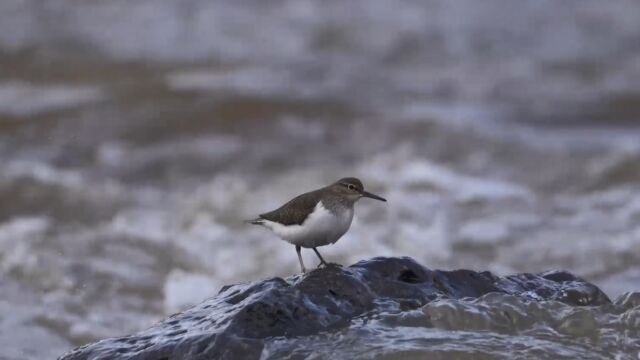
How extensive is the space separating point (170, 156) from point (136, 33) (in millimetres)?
4700

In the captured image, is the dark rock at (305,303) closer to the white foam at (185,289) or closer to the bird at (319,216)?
the bird at (319,216)

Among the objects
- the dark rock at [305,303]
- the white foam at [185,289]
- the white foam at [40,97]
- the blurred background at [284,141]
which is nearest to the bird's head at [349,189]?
the dark rock at [305,303]

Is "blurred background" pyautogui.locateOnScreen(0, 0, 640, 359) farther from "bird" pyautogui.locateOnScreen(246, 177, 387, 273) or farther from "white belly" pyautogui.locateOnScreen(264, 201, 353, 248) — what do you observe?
"white belly" pyautogui.locateOnScreen(264, 201, 353, 248)

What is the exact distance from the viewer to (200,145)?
12.4 m

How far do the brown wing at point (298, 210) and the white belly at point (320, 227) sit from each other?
0.14 feet

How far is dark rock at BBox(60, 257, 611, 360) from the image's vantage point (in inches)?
184

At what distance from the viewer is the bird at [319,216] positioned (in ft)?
18.4

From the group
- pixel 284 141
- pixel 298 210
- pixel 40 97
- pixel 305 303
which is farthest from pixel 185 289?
pixel 40 97

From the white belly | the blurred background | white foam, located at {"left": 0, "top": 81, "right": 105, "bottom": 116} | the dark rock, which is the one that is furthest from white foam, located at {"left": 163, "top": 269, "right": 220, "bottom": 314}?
white foam, located at {"left": 0, "top": 81, "right": 105, "bottom": 116}

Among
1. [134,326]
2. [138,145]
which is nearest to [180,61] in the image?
[138,145]

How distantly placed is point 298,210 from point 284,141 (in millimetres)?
6698

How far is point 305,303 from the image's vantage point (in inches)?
193

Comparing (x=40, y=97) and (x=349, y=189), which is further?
(x=40, y=97)

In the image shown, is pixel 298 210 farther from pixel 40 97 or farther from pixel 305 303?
pixel 40 97
